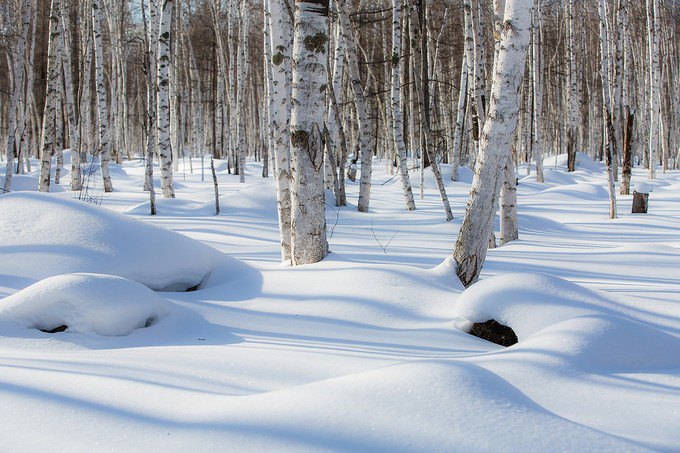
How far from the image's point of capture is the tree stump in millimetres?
11406

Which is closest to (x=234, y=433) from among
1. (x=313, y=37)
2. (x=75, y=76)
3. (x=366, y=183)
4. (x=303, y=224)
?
(x=303, y=224)

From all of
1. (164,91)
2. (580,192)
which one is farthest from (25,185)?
(580,192)

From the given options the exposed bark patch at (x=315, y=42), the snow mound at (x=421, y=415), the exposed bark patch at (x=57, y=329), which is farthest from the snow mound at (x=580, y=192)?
the snow mound at (x=421, y=415)

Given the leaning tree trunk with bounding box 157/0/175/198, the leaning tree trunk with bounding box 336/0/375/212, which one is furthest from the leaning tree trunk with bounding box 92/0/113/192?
the leaning tree trunk with bounding box 336/0/375/212

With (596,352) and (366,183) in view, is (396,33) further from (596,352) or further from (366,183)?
(596,352)

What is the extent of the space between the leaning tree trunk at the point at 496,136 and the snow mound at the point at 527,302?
2.76 feet

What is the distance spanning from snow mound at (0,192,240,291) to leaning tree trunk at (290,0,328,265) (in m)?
0.66

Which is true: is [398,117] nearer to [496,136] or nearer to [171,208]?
[171,208]

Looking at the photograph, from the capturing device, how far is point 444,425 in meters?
1.96

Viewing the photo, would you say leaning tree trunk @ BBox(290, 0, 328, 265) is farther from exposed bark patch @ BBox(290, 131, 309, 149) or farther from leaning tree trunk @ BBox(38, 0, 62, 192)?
leaning tree trunk @ BBox(38, 0, 62, 192)

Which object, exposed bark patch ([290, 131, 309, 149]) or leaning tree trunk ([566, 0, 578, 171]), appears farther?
leaning tree trunk ([566, 0, 578, 171])

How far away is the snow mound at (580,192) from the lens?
14797 mm

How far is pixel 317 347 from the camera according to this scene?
3361 mm

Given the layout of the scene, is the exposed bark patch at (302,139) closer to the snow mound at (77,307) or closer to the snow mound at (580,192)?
the snow mound at (77,307)
